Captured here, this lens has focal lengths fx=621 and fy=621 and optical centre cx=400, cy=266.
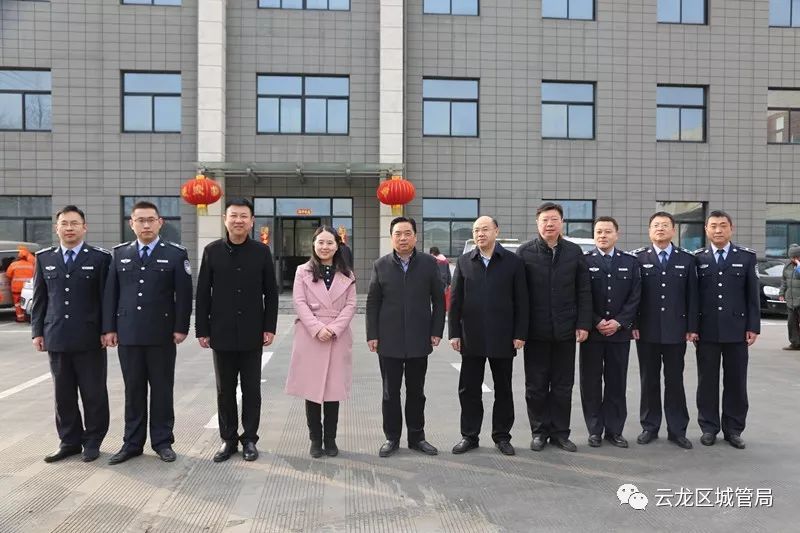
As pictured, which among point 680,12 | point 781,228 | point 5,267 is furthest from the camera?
point 781,228

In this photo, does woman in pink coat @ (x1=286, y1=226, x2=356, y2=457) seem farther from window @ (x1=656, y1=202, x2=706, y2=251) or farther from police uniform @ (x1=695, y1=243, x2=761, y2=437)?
window @ (x1=656, y1=202, x2=706, y2=251)

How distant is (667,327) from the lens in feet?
17.4

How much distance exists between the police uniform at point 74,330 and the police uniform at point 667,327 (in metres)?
4.53

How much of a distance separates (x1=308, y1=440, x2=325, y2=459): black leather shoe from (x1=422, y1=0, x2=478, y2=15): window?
17396 millimetres

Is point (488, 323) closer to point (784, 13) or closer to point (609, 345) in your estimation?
point (609, 345)

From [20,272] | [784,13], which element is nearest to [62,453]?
[20,272]

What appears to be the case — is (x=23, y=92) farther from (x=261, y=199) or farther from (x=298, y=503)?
(x=298, y=503)

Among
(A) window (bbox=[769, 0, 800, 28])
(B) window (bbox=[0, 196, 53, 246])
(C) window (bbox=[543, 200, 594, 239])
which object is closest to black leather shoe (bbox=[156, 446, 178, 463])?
(B) window (bbox=[0, 196, 53, 246])

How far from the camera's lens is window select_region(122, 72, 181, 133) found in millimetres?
18922

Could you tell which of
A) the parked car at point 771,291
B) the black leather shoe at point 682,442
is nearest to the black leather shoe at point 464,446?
the black leather shoe at point 682,442

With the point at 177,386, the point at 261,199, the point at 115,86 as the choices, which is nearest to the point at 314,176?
the point at 261,199

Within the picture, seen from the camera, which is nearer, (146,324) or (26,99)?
(146,324)

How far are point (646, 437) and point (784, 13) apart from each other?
69.3 ft

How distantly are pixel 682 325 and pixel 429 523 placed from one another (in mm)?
2960
